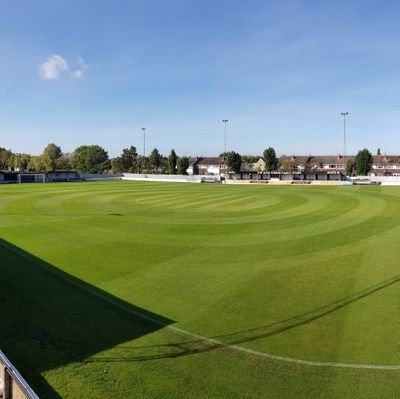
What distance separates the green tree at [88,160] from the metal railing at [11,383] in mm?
154618

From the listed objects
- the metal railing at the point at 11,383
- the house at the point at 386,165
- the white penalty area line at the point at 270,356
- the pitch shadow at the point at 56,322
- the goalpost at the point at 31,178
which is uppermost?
the house at the point at 386,165

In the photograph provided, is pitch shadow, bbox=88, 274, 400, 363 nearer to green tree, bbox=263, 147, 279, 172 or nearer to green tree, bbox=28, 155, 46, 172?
green tree, bbox=263, 147, 279, 172

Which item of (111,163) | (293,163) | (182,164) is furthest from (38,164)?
(293,163)

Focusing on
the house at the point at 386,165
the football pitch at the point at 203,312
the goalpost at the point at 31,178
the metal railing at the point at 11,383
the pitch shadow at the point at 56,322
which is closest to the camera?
the metal railing at the point at 11,383

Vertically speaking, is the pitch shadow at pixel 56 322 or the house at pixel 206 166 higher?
the house at pixel 206 166

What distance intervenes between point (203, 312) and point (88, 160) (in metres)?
162

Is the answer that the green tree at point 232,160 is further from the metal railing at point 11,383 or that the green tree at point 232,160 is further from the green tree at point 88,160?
the metal railing at point 11,383

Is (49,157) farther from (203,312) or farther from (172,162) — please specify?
(203,312)

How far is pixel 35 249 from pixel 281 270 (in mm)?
12039

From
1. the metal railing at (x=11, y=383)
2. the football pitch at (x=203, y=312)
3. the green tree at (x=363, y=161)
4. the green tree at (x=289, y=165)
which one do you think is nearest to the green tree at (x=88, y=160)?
the green tree at (x=289, y=165)

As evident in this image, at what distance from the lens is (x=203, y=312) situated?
10625mm

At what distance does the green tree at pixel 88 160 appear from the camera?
522 feet

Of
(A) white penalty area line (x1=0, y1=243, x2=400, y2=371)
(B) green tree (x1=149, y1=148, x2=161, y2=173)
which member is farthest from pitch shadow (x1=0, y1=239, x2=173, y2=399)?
(B) green tree (x1=149, y1=148, x2=161, y2=173)

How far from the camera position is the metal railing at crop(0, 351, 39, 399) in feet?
18.7
